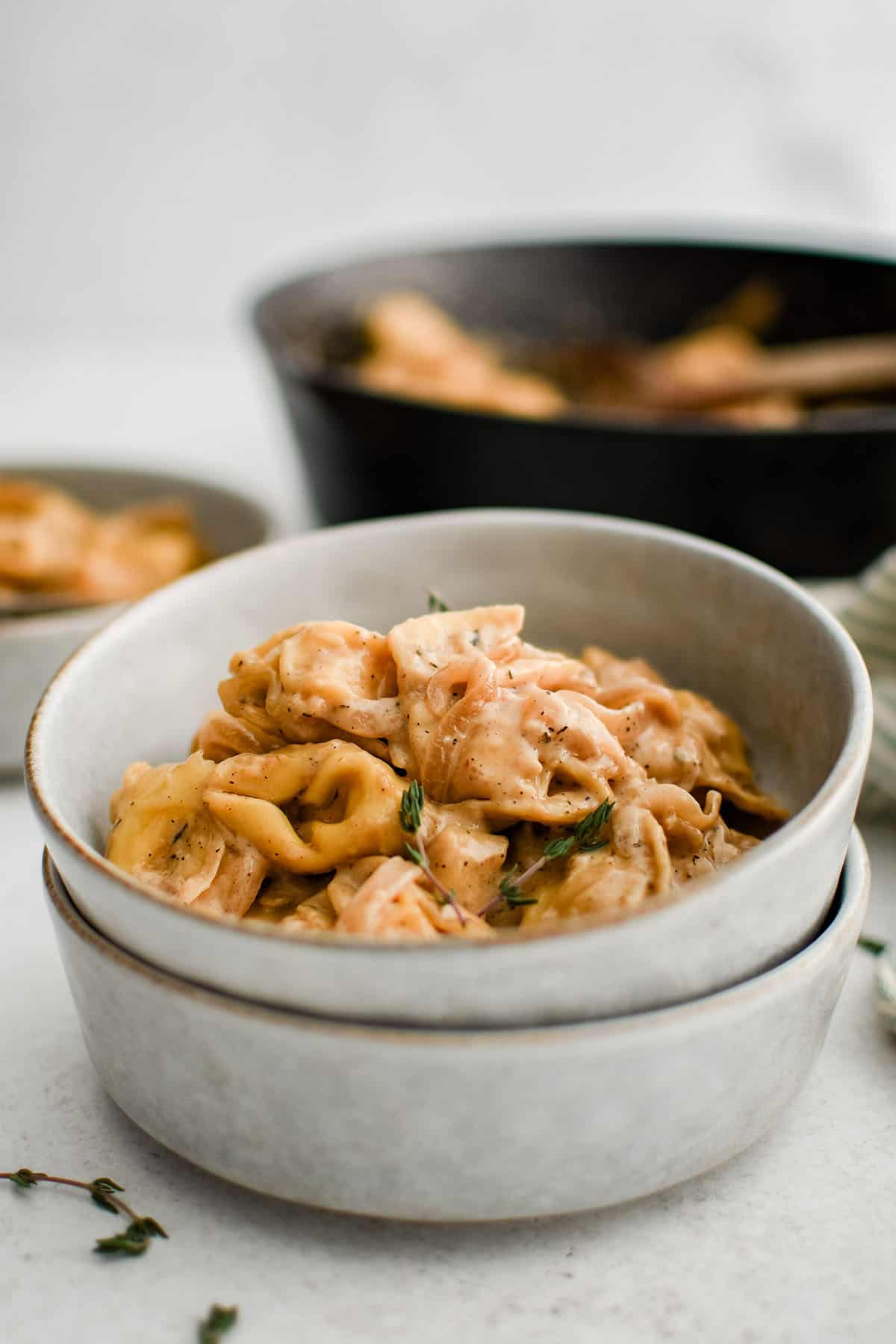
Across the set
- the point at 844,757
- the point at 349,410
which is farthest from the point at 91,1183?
the point at 349,410

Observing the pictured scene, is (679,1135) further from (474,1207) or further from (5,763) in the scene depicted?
(5,763)

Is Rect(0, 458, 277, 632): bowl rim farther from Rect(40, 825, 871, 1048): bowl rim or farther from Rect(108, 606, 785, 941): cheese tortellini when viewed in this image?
Rect(40, 825, 871, 1048): bowl rim

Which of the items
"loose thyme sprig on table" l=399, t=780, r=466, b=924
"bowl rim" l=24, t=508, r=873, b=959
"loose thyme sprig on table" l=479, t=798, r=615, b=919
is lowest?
"loose thyme sprig on table" l=479, t=798, r=615, b=919

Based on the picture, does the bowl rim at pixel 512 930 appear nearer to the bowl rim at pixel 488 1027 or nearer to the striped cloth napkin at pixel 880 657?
the bowl rim at pixel 488 1027

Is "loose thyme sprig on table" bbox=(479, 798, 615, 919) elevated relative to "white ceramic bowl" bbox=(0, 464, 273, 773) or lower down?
elevated

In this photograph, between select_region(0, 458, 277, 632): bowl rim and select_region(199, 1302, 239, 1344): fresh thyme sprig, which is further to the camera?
select_region(0, 458, 277, 632): bowl rim

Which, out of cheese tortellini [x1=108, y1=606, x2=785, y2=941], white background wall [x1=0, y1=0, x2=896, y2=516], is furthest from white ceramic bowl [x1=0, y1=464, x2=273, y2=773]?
white background wall [x1=0, y1=0, x2=896, y2=516]
